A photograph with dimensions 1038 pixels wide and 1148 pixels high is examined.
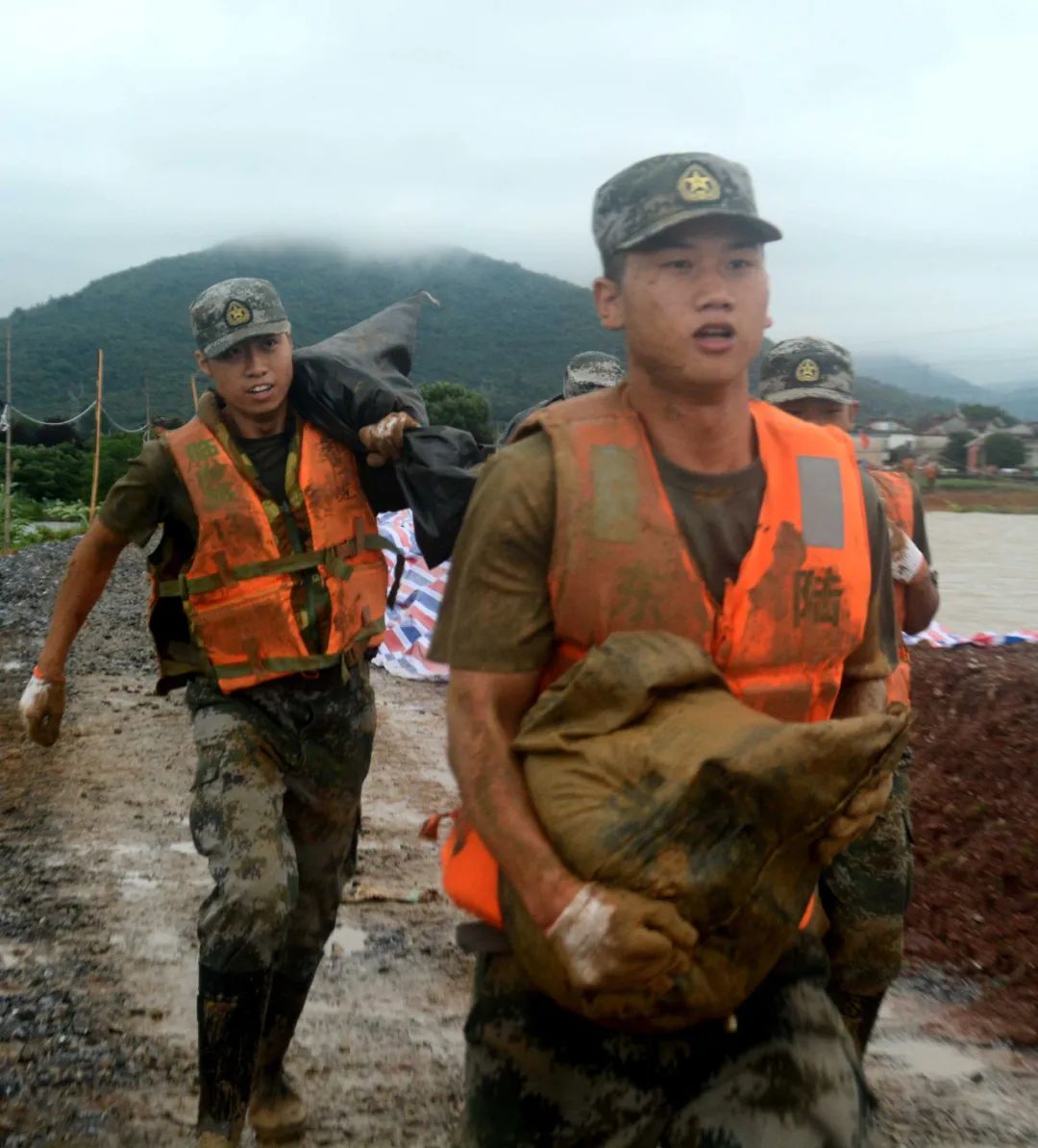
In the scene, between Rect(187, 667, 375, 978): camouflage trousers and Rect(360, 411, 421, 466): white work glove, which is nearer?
Rect(187, 667, 375, 978): camouflage trousers

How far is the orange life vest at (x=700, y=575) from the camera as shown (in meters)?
2.09

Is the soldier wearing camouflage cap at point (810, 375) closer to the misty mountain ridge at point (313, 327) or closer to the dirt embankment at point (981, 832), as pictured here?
the dirt embankment at point (981, 832)

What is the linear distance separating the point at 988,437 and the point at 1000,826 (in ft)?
106

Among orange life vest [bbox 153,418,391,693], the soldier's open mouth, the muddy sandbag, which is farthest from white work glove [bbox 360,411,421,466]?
the muddy sandbag

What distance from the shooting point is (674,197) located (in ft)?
7.01

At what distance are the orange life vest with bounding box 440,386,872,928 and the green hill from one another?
172 feet

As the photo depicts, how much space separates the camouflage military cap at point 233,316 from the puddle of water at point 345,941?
264cm

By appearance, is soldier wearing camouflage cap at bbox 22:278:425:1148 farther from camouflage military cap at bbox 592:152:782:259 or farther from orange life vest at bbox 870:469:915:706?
camouflage military cap at bbox 592:152:782:259

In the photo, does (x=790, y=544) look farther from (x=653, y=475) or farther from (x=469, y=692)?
(x=469, y=692)

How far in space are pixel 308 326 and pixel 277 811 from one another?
311 feet

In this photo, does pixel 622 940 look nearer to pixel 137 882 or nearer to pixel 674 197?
pixel 674 197

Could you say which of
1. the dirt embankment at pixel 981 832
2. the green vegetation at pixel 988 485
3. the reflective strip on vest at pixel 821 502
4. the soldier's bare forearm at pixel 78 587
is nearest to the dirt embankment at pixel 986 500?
the green vegetation at pixel 988 485

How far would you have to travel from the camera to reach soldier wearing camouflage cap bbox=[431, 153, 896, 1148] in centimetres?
210

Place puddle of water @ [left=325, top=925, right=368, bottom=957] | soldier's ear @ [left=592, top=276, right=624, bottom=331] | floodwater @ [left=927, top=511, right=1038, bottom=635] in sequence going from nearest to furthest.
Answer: soldier's ear @ [left=592, top=276, right=624, bottom=331]
puddle of water @ [left=325, top=925, right=368, bottom=957]
floodwater @ [left=927, top=511, right=1038, bottom=635]
